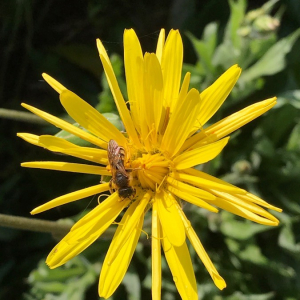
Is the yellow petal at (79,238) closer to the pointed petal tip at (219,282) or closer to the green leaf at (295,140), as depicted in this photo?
the pointed petal tip at (219,282)

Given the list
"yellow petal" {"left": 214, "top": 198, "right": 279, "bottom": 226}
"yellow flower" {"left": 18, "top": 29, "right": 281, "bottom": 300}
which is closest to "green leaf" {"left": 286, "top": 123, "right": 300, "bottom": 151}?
"yellow flower" {"left": 18, "top": 29, "right": 281, "bottom": 300}

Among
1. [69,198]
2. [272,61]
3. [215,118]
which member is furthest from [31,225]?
[272,61]

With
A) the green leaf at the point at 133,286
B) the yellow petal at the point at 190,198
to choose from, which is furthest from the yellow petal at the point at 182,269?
the green leaf at the point at 133,286

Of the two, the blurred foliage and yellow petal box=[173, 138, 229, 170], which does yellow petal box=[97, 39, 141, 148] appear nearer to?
yellow petal box=[173, 138, 229, 170]

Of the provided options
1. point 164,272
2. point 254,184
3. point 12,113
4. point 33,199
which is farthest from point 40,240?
point 254,184

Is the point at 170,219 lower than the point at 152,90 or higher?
lower

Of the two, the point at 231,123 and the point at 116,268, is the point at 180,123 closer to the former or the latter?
the point at 231,123
